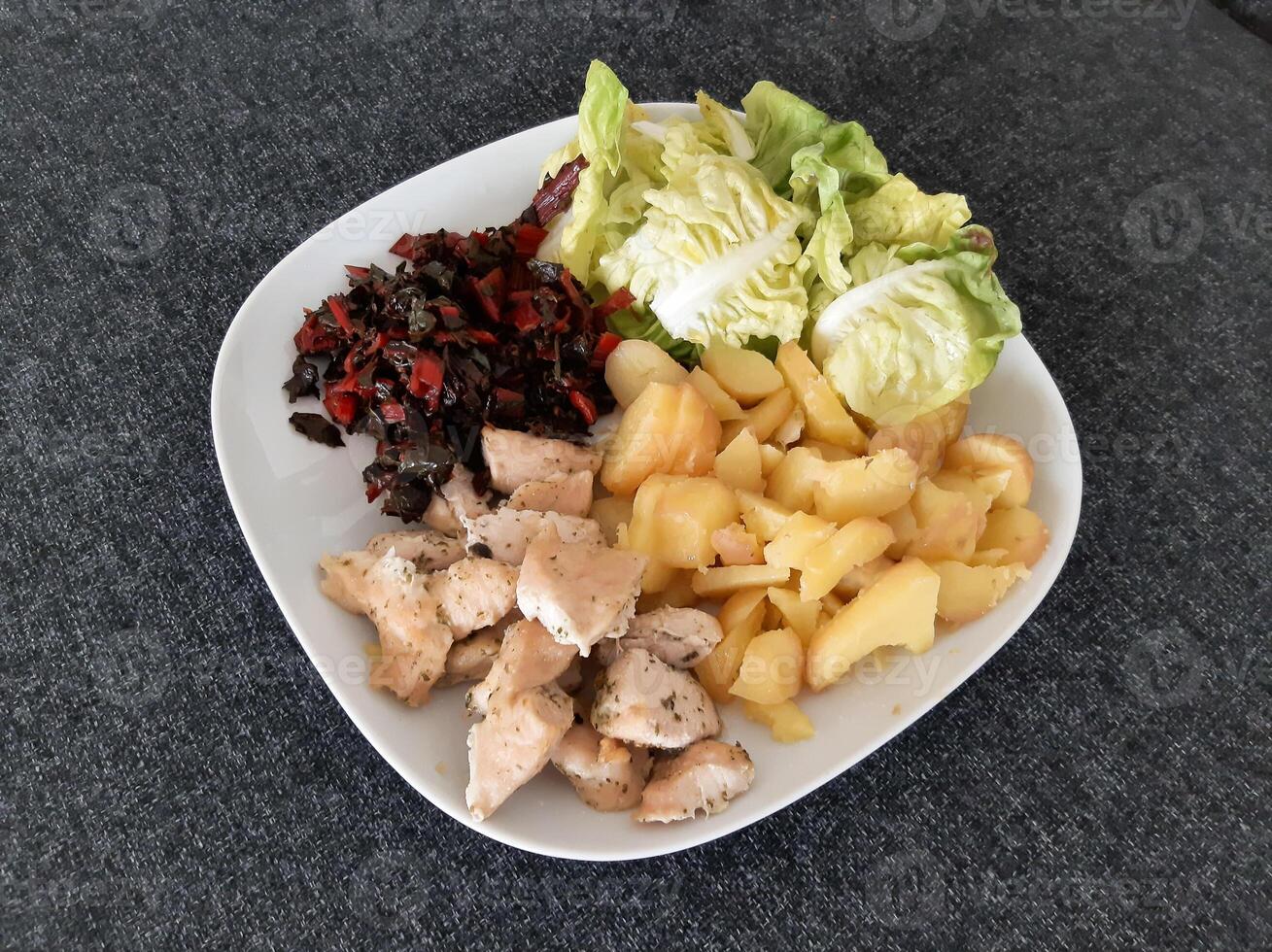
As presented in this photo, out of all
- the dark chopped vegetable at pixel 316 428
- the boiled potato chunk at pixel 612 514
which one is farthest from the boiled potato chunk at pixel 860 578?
the dark chopped vegetable at pixel 316 428

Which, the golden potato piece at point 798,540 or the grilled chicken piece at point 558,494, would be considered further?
the grilled chicken piece at point 558,494

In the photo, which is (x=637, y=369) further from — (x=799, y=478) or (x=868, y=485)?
(x=868, y=485)

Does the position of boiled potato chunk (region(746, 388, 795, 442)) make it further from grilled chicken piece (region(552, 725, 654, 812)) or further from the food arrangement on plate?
grilled chicken piece (region(552, 725, 654, 812))

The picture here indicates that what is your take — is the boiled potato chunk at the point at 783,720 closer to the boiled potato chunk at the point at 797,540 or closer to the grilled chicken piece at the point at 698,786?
the grilled chicken piece at the point at 698,786

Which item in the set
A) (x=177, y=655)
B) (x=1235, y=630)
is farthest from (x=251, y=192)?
(x=1235, y=630)

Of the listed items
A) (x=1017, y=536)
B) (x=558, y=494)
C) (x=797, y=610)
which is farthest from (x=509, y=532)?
(x=1017, y=536)

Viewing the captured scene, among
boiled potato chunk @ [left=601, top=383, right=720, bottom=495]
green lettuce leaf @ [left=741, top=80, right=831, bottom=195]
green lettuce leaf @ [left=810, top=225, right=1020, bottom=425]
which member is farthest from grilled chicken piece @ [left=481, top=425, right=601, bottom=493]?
green lettuce leaf @ [left=741, top=80, right=831, bottom=195]
